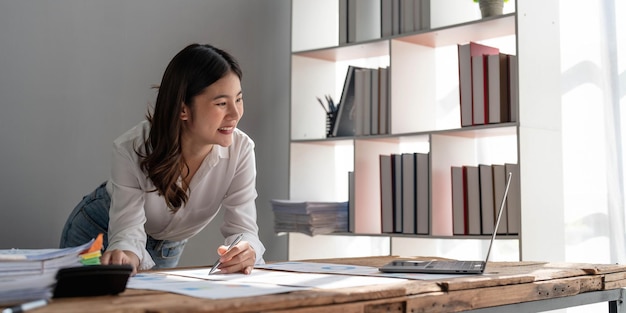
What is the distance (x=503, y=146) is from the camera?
3.03 m

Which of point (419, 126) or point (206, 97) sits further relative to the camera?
point (419, 126)

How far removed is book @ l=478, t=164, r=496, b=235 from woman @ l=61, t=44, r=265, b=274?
3.04 ft

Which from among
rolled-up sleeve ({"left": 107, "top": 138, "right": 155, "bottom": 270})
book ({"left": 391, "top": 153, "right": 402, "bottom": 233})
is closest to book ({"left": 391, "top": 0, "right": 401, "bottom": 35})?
book ({"left": 391, "top": 153, "right": 402, "bottom": 233})

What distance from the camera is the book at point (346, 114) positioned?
3.29 m

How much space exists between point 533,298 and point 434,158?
1.32 meters

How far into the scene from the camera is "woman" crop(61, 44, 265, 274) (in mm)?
2080

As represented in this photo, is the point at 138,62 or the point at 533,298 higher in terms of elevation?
the point at 138,62

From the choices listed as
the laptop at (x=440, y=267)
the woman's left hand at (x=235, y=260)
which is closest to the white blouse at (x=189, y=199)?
the woman's left hand at (x=235, y=260)

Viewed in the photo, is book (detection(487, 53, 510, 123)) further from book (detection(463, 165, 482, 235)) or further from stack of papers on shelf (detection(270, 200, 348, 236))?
stack of papers on shelf (detection(270, 200, 348, 236))

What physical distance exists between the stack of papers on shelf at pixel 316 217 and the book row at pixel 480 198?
0.55 metres

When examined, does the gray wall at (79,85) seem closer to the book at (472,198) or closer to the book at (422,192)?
the book at (422,192)

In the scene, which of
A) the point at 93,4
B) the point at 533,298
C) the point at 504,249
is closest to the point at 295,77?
the point at 93,4

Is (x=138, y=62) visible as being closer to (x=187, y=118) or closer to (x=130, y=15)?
(x=130, y=15)

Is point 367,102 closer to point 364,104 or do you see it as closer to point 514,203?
point 364,104
